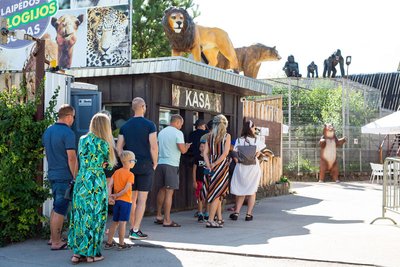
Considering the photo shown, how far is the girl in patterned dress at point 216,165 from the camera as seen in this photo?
870 cm

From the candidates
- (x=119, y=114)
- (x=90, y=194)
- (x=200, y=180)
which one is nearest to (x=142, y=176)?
(x=90, y=194)

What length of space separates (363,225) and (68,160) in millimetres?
4942

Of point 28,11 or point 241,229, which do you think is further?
point 28,11

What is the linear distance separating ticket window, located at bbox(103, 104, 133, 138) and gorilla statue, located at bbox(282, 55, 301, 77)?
18043 mm

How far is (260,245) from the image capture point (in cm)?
712

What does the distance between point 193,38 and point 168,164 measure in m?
3.27

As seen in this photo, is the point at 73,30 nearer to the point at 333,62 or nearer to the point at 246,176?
the point at 246,176

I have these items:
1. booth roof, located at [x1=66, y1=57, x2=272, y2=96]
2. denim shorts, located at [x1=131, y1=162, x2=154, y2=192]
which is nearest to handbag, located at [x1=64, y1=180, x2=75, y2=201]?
denim shorts, located at [x1=131, y1=162, x2=154, y2=192]

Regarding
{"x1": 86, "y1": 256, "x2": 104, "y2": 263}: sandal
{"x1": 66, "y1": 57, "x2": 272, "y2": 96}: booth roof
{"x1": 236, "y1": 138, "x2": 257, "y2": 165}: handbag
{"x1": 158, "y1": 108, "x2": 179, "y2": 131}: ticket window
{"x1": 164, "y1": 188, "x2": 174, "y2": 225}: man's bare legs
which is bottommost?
{"x1": 86, "y1": 256, "x2": 104, "y2": 263}: sandal

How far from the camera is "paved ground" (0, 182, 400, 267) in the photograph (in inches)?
245

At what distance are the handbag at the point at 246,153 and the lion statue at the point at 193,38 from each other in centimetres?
238

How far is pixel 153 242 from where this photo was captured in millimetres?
7281

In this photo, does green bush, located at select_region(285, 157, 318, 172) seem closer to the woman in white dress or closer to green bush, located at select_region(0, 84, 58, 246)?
the woman in white dress

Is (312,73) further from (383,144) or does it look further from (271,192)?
(271,192)
